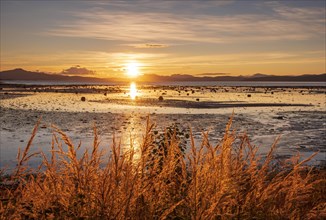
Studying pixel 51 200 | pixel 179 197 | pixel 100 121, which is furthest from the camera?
pixel 100 121

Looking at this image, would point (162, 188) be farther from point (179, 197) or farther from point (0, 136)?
point (0, 136)

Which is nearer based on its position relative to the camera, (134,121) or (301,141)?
(301,141)

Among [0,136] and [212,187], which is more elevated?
[212,187]

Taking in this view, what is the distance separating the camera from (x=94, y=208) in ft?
14.6

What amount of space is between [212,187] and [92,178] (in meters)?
1.48

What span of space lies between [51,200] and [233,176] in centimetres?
238

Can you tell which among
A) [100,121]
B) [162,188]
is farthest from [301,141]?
[162,188]

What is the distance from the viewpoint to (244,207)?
5.09m

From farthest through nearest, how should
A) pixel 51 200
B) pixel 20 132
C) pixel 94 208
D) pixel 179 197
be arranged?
pixel 20 132, pixel 179 197, pixel 51 200, pixel 94 208

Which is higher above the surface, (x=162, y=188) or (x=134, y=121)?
(x=162, y=188)

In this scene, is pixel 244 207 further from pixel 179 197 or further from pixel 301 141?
pixel 301 141

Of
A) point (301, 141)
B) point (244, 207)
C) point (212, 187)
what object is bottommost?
point (301, 141)

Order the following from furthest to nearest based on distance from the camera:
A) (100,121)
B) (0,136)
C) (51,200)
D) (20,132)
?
(100,121)
(20,132)
(0,136)
(51,200)

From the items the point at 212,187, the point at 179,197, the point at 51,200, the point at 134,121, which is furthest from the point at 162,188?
the point at 134,121
